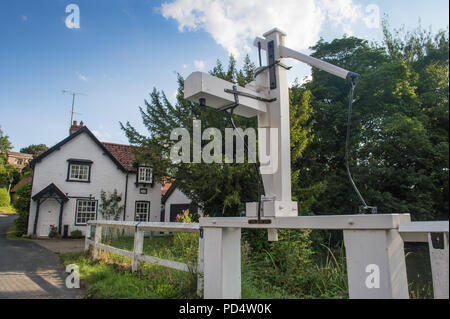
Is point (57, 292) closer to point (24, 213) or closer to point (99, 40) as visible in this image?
point (99, 40)

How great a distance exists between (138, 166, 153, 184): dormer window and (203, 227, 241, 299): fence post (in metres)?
17.5

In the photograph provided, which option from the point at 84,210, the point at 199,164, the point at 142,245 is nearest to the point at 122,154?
the point at 84,210

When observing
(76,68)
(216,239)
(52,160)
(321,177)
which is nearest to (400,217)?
(216,239)

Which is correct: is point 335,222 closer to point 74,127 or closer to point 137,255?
point 137,255

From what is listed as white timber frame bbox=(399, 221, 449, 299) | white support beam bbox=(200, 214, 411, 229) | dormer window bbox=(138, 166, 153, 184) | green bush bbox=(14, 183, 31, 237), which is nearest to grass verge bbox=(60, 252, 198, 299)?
white support beam bbox=(200, 214, 411, 229)

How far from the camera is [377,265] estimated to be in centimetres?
158

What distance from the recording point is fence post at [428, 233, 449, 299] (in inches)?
54.6

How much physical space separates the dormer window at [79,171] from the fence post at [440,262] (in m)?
19.2

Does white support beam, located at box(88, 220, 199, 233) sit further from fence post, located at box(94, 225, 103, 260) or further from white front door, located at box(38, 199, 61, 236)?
white front door, located at box(38, 199, 61, 236)

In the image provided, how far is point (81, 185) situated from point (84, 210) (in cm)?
155

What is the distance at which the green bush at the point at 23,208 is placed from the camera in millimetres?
16000

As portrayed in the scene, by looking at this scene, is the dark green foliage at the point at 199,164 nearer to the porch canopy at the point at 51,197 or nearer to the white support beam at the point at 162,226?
the white support beam at the point at 162,226

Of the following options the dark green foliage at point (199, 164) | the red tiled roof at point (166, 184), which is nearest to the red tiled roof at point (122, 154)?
the red tiled roof at point (166, 184)

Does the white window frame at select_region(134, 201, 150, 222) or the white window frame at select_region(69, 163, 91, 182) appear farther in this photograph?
the white window frame at select_region(134, 201, 150, 222)
